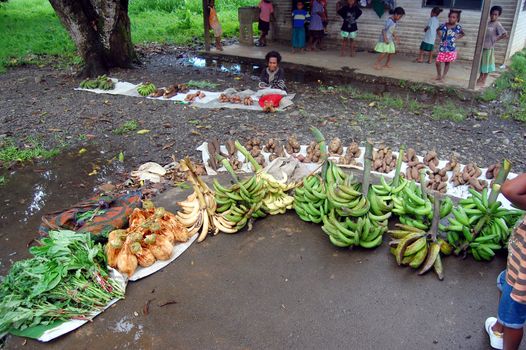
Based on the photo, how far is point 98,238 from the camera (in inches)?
136

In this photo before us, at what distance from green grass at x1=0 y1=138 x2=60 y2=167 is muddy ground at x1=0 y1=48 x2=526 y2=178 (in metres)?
0.21

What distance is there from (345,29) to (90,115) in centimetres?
650

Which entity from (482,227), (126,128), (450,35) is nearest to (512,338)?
(482,227)

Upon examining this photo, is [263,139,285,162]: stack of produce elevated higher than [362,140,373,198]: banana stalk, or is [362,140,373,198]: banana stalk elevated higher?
[362,140,373,198]: banana stalk

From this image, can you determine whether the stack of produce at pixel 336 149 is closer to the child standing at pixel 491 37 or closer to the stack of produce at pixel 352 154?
the stack of produce at pixel 352 154

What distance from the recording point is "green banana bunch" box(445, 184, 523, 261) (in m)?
3.13

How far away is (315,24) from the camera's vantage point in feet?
35.6

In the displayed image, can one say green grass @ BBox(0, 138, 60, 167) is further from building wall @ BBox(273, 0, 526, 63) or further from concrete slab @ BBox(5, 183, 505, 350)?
building wall @ BBox(273, 0, 526, 63)

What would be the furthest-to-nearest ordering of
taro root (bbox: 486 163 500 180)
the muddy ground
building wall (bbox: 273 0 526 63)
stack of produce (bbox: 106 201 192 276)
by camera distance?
building wall (bbox: 273 0 526 63) → the muddy ground → taro root (bbox: 486 163 500 180) → stack of produce (bbox: 106 201 192 276)

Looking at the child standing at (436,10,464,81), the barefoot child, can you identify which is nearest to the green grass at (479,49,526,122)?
the child standing at (436,10,464,81)

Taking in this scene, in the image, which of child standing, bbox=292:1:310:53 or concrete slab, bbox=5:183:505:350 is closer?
concrete slab, bbox=5:183:505:350

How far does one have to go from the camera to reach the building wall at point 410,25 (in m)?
9.03

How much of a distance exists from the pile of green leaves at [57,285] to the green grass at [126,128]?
3.19 meters

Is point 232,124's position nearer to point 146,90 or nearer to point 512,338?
point 146,90
